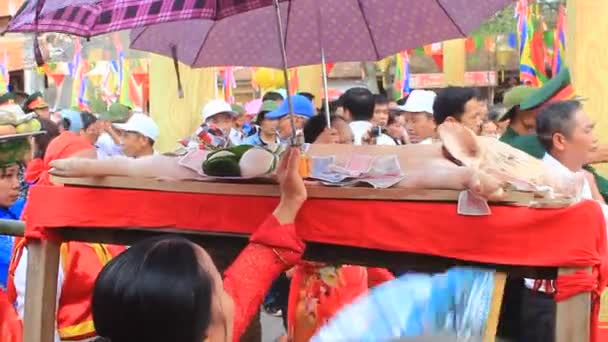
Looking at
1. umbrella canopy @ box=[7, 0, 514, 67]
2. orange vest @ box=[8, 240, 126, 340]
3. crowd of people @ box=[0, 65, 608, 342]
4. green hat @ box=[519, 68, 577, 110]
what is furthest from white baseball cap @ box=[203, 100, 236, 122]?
orange vest @ box=[8, 240, 126, 340]

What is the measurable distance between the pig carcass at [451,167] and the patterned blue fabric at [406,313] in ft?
1.19

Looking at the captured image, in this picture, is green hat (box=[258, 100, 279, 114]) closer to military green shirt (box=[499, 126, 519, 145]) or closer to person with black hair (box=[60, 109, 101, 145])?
person with black hair (box=[60, 109, 101, 145])

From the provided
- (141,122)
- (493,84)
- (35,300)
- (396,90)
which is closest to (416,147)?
(35,300)

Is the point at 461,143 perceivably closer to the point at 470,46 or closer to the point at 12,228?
the point at 12,228

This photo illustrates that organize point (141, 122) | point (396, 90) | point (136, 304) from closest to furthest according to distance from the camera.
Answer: point (136, 304) → point (141, 122) → point (396, 90)

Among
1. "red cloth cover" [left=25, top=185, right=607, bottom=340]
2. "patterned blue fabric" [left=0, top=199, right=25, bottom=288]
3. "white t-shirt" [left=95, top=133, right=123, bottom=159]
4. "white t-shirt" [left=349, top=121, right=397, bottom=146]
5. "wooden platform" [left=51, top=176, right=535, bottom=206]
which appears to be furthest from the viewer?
"white t-shirt" [left=95, top=133, right=123, bottom=159]

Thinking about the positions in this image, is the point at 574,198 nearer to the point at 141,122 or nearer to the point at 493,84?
the point at 141,122

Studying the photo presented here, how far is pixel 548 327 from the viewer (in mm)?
3447

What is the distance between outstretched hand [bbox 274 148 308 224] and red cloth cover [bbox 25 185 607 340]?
6 centimetres

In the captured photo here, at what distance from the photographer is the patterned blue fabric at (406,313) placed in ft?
4.95

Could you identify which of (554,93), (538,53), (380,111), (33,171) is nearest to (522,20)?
(538,53)

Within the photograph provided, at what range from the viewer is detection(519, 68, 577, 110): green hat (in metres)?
3.90

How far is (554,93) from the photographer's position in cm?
393

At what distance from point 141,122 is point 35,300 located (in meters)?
2.91
